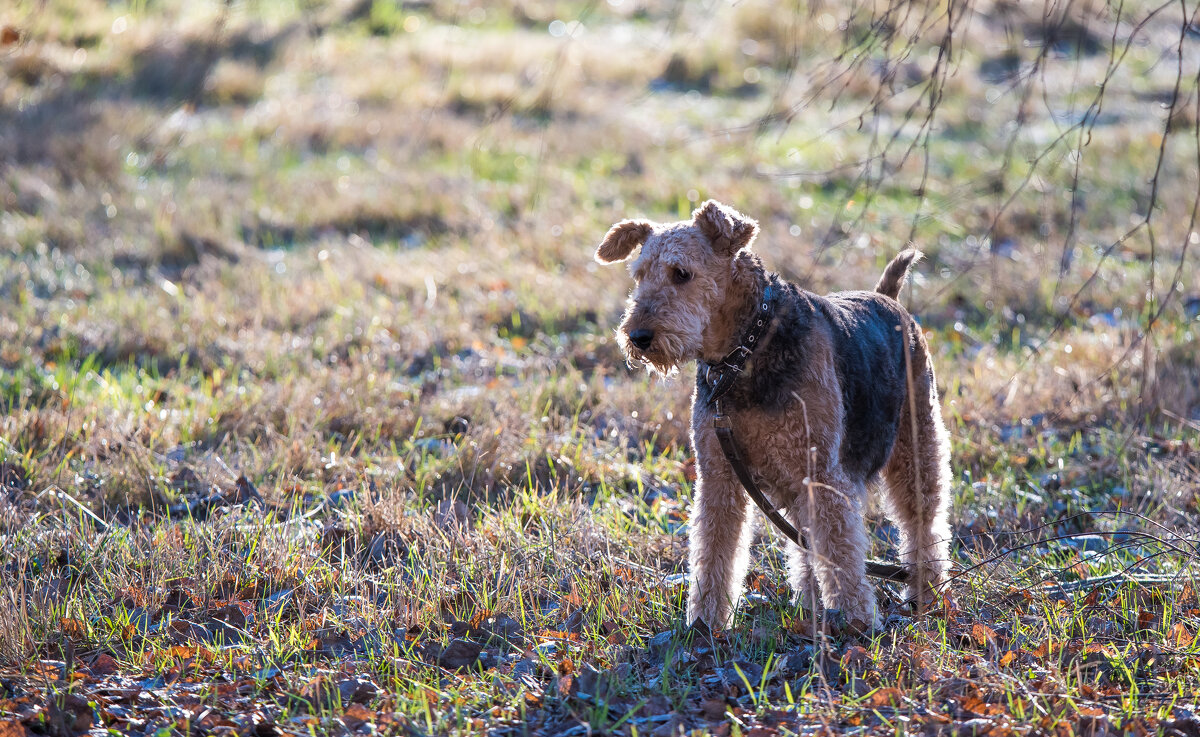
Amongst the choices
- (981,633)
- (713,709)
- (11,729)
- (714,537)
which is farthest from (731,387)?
(11,729)

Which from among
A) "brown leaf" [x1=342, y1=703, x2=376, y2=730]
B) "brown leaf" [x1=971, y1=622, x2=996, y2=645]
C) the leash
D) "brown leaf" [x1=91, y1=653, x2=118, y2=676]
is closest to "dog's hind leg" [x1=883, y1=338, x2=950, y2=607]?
"brown leaf" [x1=971, y1=622, x2=996, y2=645]

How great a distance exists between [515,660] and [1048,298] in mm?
6200

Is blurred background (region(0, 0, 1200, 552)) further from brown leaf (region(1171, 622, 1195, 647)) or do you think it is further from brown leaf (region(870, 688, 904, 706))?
brown leaf (region(870, 688, 904, 706))

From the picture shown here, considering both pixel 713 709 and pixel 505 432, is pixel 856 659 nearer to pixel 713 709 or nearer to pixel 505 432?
pixel 713 709

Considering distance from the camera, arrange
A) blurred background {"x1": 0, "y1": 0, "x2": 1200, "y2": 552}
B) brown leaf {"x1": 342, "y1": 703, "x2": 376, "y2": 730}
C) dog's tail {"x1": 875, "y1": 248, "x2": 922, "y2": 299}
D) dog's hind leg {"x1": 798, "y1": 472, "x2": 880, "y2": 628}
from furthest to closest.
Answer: blurred background {"x1": 0, "y1": 0, "x2": 1200, "y2": 552}, dog's tail {"x1": 875, "y1": 248, "x2": 922, "y2": 299}, dog's hind leg {"x1": 798, "y1": 472, "x2": 880, "y2": 628}, brown leaf {"x1": 342, "y1": 703, "x2": 376, "y2": 730}

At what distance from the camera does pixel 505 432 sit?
5480 mm

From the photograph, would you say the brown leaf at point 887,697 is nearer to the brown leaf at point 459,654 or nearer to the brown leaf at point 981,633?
the brown leaf at point 981,633

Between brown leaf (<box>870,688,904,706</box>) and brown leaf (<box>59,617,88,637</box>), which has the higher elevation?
brown leaf (<box>870,688,904,706</box>)

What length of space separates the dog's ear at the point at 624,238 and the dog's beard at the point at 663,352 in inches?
25.7

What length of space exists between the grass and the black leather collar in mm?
652

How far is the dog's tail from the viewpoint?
4516mm

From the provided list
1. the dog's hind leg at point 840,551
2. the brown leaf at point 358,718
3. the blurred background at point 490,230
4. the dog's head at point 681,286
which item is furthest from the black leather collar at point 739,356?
the brown leaf at point 358,718

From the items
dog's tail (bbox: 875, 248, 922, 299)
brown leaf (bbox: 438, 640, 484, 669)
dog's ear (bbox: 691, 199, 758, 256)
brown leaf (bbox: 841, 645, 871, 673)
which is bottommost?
brown leaf (bbox: 438, 640, 484, 669)

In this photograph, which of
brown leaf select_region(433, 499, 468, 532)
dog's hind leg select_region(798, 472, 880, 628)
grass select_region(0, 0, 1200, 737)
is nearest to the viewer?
grass select_region(0, 0, 1200, 737)
